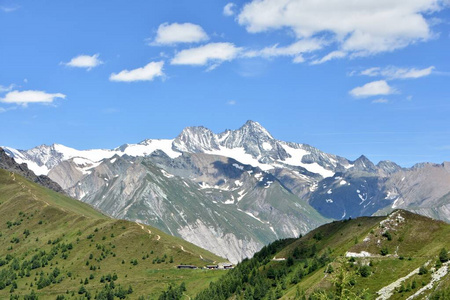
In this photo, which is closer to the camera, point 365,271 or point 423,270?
point 423,270

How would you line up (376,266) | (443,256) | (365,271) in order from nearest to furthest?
(443,256) < (365,271) < (376,266)

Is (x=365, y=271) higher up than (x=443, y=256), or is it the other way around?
(x=365, y=271)

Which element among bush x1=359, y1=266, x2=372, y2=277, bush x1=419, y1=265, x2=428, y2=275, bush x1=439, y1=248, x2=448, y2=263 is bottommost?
bush x1=419, y1=265, x2=428, y2=275

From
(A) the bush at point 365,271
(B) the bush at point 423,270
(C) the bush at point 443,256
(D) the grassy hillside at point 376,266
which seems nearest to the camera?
(D) the grassy hillside at point 376,266

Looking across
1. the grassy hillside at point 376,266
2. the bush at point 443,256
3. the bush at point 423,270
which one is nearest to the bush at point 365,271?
the grassy hillside at point 376,266

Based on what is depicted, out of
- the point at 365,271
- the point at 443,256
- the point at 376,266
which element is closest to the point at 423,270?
the point at 443,256

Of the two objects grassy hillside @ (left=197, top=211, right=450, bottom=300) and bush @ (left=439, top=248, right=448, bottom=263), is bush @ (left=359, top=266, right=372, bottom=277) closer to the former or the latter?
grassy hillside @ (left=197, top=211, right=450, bottom=300)

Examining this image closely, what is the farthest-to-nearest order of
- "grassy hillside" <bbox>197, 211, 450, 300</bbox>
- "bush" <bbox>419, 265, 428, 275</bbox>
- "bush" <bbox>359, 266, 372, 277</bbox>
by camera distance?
"bush" <bbox>359, 266, 372, 277</bbox> < "bush" <bbox>419, 265, 428, 275</bbox> < "grassy hillside" <bbox>197, 211, 450, 300</bbox>

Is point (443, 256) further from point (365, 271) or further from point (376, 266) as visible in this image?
point (365, 271)

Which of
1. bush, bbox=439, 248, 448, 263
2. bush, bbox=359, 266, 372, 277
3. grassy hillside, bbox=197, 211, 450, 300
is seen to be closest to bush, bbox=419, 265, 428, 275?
grassy hillside, bbox=197, 211, 450, 300

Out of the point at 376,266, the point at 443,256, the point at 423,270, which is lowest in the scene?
the point at 423,270

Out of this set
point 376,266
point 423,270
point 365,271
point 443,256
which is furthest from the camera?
point 376,266

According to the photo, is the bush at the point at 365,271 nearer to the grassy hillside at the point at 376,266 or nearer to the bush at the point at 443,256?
the grassy hillside at the point at 376,266

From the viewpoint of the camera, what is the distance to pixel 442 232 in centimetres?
16350
